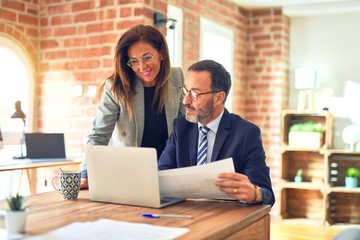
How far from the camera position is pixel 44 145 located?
13.1ft

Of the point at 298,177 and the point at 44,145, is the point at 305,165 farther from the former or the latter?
the point at 44,145

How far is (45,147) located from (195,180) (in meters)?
2.60

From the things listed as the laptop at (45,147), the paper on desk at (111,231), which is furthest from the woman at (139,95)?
the laptop at (45,147)

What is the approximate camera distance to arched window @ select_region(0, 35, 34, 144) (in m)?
4.05

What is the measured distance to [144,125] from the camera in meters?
2.47

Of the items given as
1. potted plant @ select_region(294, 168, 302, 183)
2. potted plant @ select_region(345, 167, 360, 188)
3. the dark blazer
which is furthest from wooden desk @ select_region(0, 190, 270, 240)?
potted plant @ select_region(294, 168, 302, 183)

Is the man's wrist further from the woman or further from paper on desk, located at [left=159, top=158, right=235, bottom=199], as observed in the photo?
the woman

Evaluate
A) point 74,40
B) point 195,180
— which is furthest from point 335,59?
point 195,180

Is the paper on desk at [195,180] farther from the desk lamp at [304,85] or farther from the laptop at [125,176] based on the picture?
the desk lamp at [304,85]

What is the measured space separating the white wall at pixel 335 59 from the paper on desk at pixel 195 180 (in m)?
4.17

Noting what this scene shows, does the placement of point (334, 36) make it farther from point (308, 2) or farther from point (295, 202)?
point (295, 202)

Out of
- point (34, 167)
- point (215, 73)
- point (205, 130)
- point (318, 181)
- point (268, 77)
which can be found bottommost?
point (318, 181)

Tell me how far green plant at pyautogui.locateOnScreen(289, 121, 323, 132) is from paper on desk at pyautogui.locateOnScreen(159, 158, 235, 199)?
3.93 metres

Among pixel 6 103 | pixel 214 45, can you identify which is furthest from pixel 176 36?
pixel 6 103
